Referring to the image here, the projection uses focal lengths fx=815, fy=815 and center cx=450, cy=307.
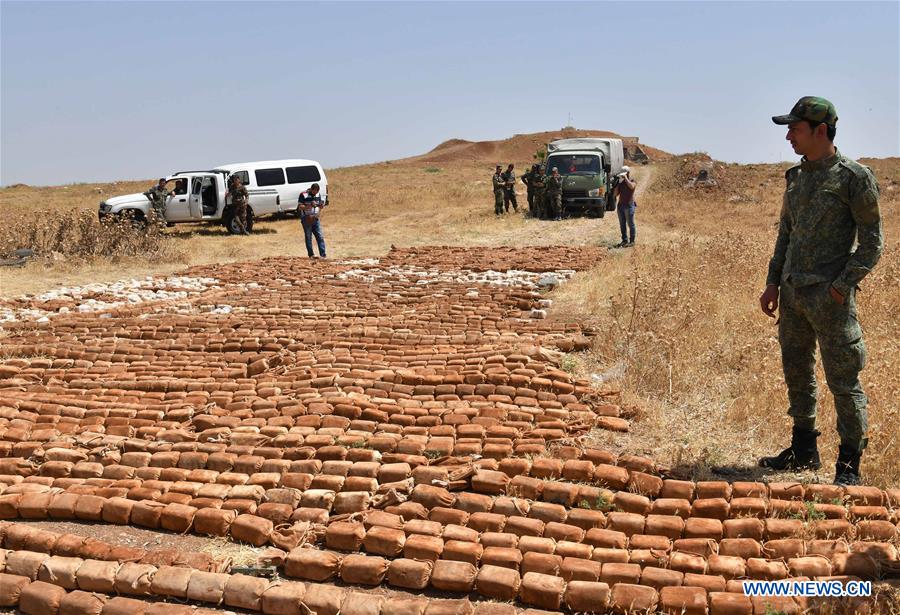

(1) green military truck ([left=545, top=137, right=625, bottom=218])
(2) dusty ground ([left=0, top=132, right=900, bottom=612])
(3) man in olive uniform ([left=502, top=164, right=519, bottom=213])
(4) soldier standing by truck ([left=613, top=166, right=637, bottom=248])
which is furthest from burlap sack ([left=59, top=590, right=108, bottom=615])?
(3) man in olive uniform ([left=502, top=164, right=519, bottom=213])

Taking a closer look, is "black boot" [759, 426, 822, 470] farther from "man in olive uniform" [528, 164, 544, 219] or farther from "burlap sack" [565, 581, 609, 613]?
"man in olive uniform" [528, 164, 544, 219]

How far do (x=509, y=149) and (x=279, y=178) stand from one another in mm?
40041

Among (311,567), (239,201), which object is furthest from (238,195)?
(311,567)

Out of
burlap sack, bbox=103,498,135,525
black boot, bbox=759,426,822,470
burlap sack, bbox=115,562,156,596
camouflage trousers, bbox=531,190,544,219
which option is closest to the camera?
burlap sack, bbox=115,562,156,596

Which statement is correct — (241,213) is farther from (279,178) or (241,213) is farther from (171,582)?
Answer: (171,582)

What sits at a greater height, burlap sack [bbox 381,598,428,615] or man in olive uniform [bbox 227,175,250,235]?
man in olive uniform [bbox 227,175,250,235]

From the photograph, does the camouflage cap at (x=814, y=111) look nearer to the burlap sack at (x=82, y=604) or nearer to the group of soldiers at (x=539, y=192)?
the burlap sack at (x=82, y=604)

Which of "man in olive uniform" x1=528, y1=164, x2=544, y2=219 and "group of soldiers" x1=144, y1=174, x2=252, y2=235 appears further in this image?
"man in olive uniform" x1=528, y1=164, x2=544, y2=219

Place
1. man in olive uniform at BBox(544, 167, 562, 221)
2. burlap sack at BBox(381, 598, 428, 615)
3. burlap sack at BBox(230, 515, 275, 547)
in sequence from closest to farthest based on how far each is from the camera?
burlap sack at BBox(381, 598, 428, 615) → burlap sack at BBox(230, 515, 275, 547) → man in olive uniform at BBox(544, 167, 562, 221)

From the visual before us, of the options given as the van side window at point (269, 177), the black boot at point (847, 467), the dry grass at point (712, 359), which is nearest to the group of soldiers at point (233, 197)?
the van side window at point (269, 177)

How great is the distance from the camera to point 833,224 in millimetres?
4039

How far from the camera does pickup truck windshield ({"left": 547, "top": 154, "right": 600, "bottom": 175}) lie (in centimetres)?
2084

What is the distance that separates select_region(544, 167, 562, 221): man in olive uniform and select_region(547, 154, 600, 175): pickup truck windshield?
0.43m

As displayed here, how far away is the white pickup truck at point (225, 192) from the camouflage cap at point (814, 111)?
1571 cm
